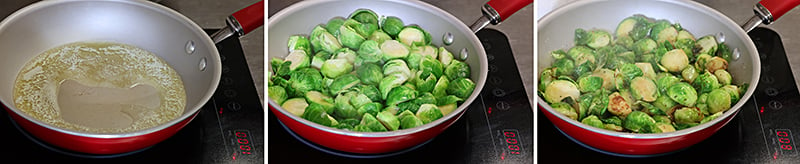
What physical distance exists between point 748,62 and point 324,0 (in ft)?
3.20

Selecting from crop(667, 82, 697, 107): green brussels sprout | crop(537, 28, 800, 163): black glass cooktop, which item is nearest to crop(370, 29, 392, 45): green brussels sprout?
crop(537, 28, 800, 163): black glass cooktop

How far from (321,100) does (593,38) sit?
641 millimetres

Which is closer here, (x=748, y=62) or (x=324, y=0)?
(x=748, y=62)

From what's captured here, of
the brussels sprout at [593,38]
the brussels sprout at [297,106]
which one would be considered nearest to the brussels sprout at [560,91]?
the brussels sprout at [593,38]

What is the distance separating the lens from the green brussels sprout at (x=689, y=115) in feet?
5.88

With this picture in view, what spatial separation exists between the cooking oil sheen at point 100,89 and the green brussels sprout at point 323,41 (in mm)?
318

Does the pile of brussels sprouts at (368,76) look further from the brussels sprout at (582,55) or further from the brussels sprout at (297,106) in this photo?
the brussels sprout at (582,55)

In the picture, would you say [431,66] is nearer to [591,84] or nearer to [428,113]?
[428,113]

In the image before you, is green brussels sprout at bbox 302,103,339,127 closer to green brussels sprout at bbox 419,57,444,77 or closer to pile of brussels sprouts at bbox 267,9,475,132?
pile of brussels sprouts at bbox 267,9,475,132

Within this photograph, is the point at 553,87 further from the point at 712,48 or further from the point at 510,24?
the point at 712,48

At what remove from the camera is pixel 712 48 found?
185cm

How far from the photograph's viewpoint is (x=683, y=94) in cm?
180

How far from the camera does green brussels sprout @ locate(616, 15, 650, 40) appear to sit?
189 cm

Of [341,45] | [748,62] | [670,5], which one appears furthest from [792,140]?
[341,45]
